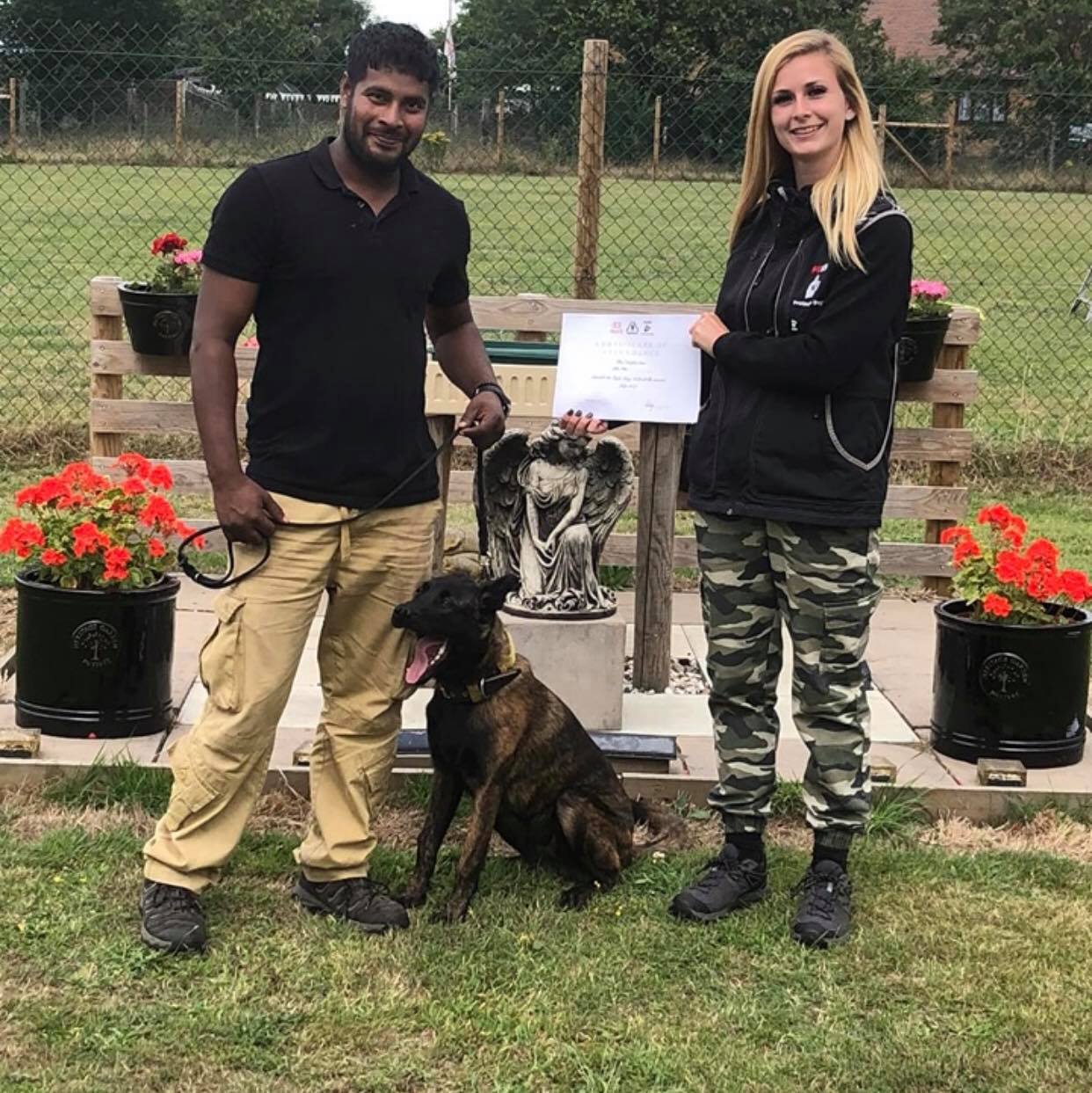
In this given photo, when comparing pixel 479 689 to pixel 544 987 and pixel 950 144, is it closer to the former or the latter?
pixel 544 987

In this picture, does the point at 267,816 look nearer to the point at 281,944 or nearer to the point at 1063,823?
the point at 281,944

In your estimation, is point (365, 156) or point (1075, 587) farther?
point (1075, 587)

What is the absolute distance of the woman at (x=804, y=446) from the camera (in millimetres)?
3400

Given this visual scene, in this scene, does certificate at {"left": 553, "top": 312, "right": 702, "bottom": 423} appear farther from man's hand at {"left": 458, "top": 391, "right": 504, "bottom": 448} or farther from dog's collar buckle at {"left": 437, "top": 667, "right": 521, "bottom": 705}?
dog's collar buckle at {"left": 437, "top": 667, "right": 521, "bottom": 705}

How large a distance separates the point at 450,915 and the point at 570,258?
13.5m

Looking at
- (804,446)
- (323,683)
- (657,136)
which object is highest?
(657,136)

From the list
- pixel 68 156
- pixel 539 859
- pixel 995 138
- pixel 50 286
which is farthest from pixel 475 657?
pixel 50 286

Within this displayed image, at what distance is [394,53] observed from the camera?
3.24 meters

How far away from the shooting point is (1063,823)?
4.48 metres

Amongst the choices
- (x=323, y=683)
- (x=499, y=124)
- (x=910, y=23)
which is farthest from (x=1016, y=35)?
(x=323, y=683)

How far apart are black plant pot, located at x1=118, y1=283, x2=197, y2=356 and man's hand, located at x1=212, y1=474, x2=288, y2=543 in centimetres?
340

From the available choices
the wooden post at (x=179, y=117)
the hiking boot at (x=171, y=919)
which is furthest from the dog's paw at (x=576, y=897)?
the wooden post at (x=179, y=117)

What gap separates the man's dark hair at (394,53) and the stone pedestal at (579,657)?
208 centimetres

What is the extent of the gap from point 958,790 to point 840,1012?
1.41 m
